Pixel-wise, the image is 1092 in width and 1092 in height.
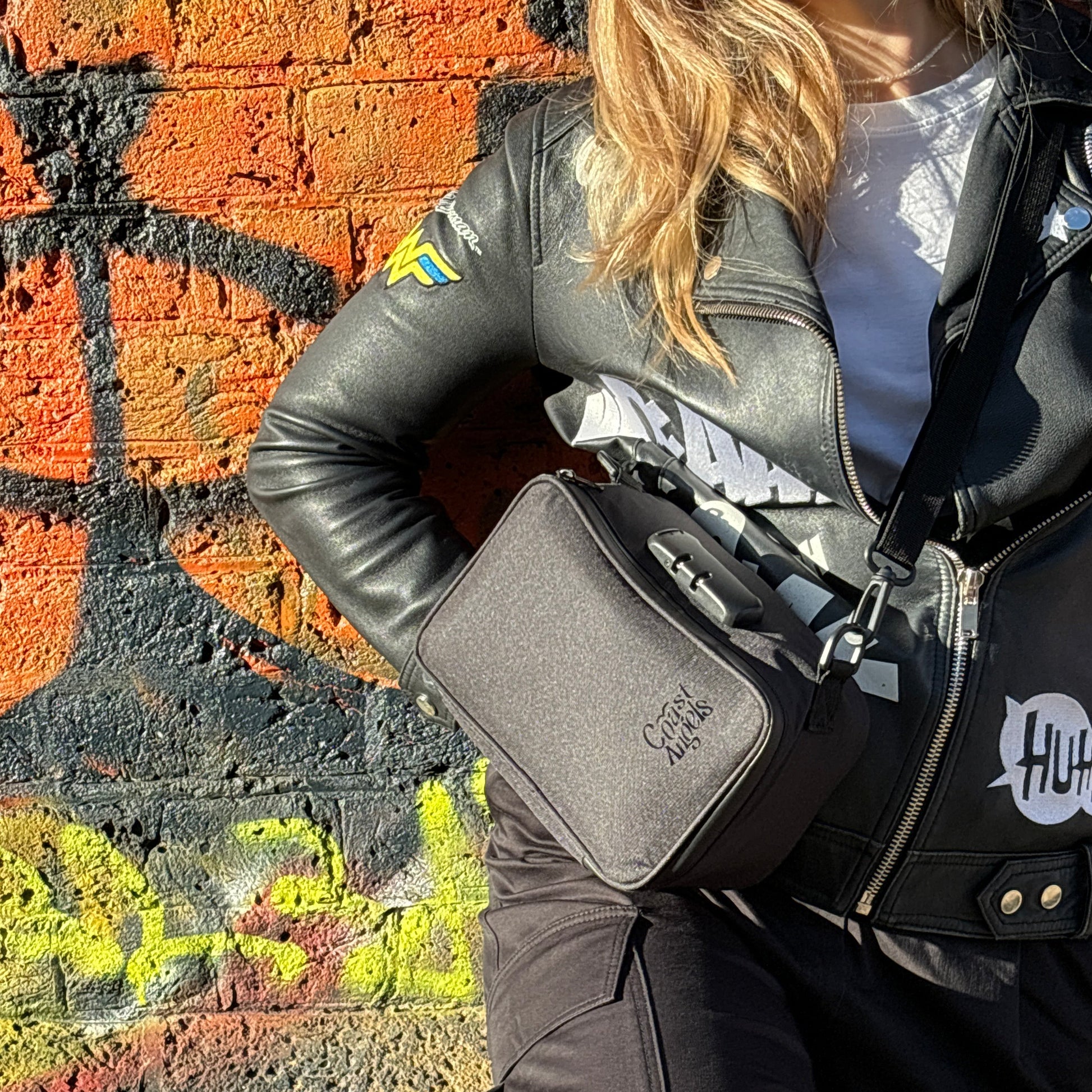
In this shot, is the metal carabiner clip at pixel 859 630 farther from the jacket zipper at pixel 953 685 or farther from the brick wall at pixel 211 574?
the brick wall at pixel 211 574

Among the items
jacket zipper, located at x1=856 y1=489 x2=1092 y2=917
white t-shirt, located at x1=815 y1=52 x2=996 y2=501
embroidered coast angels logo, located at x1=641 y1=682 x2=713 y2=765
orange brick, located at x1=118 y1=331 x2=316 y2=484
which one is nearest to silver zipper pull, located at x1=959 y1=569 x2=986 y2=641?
jacket zipper, located at x1=856 y1=489 x2=1092 y2=917

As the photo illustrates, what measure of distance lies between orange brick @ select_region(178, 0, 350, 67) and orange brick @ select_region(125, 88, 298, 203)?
52mm

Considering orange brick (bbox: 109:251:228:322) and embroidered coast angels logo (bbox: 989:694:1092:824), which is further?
orange brick (bbox: 109:251:228:322)

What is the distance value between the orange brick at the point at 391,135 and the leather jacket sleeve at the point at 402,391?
22 cm

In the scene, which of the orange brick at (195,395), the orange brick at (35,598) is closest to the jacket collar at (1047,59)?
the orange brick at (195,395)

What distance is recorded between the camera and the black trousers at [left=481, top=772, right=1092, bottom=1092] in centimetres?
130

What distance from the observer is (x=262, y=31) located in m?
1.83

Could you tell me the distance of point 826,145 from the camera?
4.81ft

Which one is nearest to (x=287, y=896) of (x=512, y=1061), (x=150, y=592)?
(x=150, y=592)

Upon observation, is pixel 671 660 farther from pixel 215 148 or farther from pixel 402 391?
pixel 215 148

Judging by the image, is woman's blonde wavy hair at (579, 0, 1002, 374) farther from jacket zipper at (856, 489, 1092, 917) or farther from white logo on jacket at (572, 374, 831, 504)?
jacket zipper at (856, 489, 1092, 917)

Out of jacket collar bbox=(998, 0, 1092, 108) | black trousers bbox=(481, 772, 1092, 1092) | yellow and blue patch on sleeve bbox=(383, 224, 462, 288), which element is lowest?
black trousers bbox=(481, 772, 1092, 1092)

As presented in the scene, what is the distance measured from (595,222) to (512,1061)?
990 mm

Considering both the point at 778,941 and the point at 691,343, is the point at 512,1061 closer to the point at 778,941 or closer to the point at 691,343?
the point at 778,941
